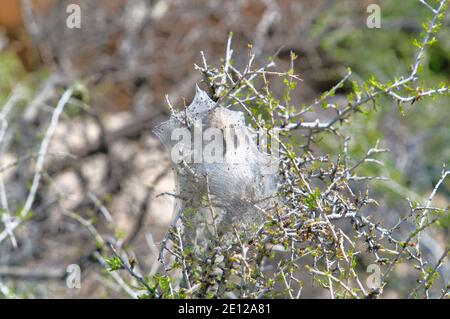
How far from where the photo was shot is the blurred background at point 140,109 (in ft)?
15.4

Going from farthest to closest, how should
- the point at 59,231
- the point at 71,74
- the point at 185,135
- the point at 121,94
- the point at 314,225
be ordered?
the point at 121,94 < the point at 71,74 < the point at 59,231 < the point at 185,135 < the point at 314,225

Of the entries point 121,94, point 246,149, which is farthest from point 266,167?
point 121,94

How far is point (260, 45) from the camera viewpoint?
5.17 m

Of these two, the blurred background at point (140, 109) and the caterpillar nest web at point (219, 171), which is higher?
the blurred background at point (140, 109)

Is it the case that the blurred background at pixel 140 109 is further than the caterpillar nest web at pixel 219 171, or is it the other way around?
the blurred background at pixel 140 109

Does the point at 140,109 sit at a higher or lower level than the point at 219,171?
higher

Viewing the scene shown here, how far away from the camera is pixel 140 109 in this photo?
232 inches

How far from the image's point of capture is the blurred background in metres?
4.68

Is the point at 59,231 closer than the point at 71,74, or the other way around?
the point at 59,231

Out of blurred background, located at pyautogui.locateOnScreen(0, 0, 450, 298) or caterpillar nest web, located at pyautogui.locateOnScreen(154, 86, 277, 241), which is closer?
caterpillar nest web, located at pyautogui.locateOnScreen(154, 86, 277, 241)

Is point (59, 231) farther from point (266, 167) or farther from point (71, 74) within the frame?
point (266, 167)

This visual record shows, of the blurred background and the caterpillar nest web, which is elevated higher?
the blurred background

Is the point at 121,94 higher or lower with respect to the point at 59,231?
higher

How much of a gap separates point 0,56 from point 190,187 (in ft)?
15.2
